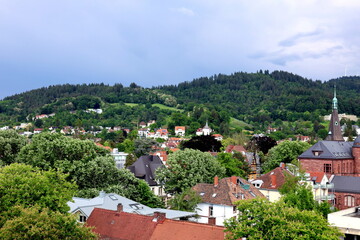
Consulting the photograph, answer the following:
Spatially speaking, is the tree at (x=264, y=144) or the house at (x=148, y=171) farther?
the tree at (x=264, y=144)

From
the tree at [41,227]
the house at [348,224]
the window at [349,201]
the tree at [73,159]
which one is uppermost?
the tree at [73,159]

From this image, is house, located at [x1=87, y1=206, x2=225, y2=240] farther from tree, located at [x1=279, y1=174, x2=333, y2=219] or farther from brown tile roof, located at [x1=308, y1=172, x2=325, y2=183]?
brown tile roof, located at [x1=308, y1=172, x2=325, y2=183]

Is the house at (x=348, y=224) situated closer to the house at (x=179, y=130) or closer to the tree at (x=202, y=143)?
the tree at (x=202, y=143)

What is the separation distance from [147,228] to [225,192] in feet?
53.2

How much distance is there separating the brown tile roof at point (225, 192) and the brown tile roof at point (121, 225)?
1415 centimetres

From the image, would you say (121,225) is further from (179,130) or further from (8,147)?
(179,130)

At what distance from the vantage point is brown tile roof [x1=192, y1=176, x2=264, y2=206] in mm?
47875

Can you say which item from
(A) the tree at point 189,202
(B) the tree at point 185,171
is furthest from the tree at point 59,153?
(A) the tree at point 189,202

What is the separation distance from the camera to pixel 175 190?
56719 mm

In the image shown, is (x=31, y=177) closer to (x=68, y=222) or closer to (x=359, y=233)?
(x=68, y=222)

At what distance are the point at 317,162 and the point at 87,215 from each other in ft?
136

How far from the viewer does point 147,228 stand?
34.2m

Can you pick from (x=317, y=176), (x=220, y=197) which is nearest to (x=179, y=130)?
(x=317, y=176)

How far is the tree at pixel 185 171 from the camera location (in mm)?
55312
